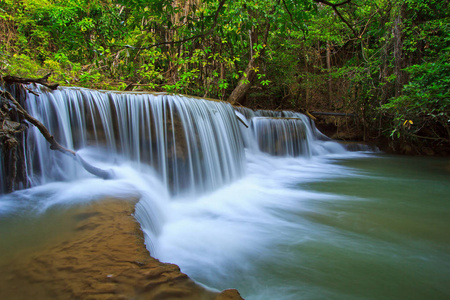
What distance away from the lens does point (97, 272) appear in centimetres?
147

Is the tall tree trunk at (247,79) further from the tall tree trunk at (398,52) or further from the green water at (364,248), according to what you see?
the green water at (364,248)

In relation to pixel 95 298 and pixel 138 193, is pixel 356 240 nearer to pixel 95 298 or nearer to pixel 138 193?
pixel 138 193

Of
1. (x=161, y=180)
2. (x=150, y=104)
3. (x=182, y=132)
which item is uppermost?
(x=150, y=104)

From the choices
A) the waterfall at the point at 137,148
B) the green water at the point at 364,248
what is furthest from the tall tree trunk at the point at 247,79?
the green water at the point at 364,248

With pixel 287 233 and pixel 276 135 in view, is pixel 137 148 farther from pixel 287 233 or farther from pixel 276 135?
pixel 276 135

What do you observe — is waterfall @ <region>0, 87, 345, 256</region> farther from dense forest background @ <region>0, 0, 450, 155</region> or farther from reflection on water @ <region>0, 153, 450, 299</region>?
dense forest background @ <region>0, 0, 450, 155</region>

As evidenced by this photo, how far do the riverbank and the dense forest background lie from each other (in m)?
3.71

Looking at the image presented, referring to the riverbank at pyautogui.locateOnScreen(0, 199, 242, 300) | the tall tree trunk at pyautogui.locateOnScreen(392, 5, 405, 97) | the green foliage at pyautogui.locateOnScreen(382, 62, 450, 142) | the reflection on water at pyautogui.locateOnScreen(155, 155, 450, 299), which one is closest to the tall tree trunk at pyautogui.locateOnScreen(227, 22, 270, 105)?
the tall tree trunk at pyautogui.locateOnScreen(392, 5, 405, 97)

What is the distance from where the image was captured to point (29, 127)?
3760mm

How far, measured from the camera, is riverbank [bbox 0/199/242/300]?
1.30 meters

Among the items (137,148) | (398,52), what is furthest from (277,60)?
(137,148)

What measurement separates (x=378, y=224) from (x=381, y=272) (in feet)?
4.50

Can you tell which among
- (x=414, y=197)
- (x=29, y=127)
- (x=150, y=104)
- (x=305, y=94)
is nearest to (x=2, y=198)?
(x=29, y=127)

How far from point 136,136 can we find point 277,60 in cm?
977
